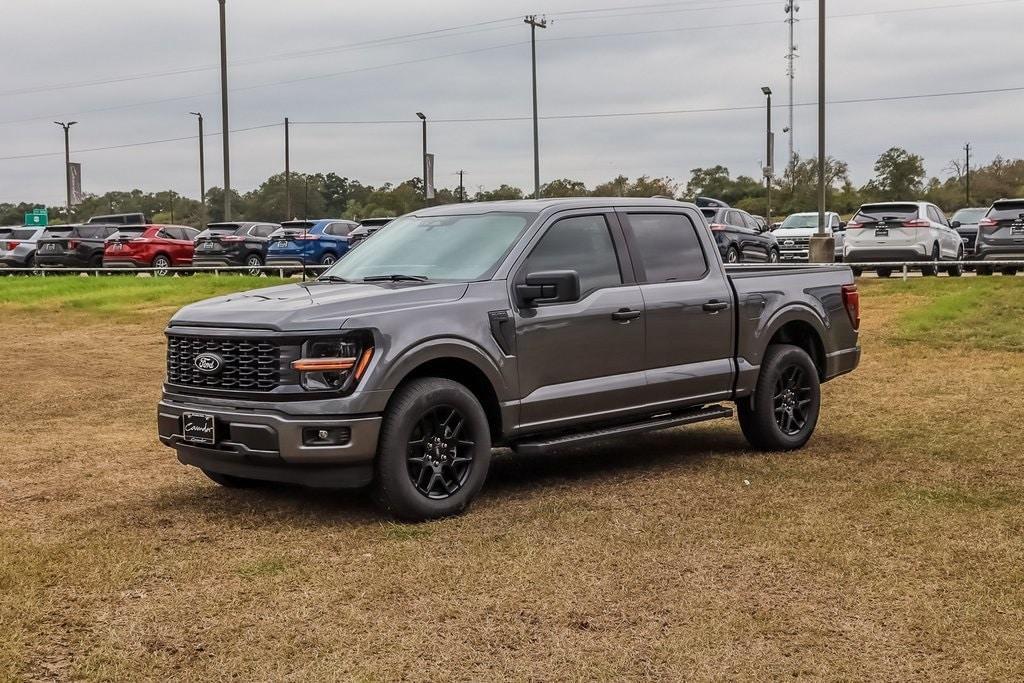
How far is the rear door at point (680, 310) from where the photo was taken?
27.7 ft

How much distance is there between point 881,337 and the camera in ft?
57.6

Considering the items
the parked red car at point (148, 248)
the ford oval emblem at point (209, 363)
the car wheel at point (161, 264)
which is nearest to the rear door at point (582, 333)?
the ford oval emblem at point (209, 363)

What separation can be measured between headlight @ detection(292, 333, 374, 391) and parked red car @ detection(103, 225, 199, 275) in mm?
27541

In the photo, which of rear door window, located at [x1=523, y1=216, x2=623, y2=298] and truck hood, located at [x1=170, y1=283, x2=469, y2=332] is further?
rear door window, located at [x1=523, y1=216, x2=623, y2=298]

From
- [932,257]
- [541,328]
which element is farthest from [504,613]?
[932,257]

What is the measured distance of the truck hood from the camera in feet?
22.4

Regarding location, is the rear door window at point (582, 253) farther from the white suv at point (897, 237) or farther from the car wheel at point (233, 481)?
the white suv at point (897, 237)

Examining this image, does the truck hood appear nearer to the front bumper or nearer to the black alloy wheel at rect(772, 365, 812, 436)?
the front bumper

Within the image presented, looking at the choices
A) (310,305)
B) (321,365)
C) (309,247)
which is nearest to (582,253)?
(310,305)

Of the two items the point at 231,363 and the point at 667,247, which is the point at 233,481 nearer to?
the point at 231,363

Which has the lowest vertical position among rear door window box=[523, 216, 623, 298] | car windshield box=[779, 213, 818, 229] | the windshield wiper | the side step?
the side step

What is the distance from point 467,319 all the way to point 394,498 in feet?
3.70

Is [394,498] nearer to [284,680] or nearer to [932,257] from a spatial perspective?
[284,680]

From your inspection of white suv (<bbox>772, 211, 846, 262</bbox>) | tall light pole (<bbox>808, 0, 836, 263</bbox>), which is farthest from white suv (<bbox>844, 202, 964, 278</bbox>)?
white suv (<bbox>772, 211, 846, 262</bbox>)
